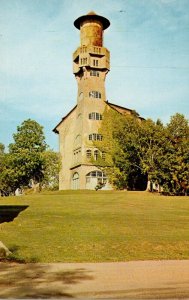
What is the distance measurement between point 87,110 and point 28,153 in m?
12.3

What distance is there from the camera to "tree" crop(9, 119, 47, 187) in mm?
59188

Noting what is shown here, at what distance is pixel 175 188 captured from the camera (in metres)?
45.0

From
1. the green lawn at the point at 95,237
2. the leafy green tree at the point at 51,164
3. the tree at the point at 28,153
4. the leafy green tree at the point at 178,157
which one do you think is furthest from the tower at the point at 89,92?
the green lawn at the point at 95,237

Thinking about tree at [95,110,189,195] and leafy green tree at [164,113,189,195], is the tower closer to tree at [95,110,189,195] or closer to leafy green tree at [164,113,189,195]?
tree at [95,110,189,195]

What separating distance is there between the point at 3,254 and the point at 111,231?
5.93 meters

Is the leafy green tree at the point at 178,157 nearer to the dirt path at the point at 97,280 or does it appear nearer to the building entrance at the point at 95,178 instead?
the building entrance at the point at 95,178

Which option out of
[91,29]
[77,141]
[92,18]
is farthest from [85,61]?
[77,141]

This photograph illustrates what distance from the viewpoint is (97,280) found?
28.0 feet

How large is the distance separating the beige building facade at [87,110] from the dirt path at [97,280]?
4253cm

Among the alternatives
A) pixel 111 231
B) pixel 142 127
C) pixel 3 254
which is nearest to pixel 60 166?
pixel 142 127

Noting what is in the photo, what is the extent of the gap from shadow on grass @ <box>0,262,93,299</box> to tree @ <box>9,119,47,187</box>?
162 feet

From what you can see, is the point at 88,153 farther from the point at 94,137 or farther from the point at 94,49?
the point at 94,49

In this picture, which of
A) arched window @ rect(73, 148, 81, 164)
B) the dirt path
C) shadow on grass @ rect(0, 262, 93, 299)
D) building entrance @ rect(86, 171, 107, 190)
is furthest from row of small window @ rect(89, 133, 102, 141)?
shadow on grass @ rect(0, 262, 93, 299)

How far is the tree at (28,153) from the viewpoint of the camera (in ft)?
194
